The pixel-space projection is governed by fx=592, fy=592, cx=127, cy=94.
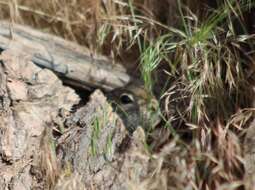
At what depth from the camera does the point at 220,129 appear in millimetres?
2598

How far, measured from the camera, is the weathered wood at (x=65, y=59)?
2.95 m

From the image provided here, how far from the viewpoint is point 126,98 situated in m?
2.99

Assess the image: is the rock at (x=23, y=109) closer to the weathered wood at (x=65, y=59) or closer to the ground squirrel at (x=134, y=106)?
the weathered wood at (x=65, y=59)

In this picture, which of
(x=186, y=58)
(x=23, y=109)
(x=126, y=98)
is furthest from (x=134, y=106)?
(x=23, y=109)

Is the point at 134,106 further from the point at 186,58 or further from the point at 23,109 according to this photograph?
the point at 23,109

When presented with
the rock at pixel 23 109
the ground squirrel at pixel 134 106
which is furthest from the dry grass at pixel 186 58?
the rock at pixel 23 109

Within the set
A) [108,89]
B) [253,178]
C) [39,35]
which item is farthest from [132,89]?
[253,178]

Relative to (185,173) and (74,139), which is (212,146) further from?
(74,139)

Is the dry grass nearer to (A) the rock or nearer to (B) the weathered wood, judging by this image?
(B) the weathered wood

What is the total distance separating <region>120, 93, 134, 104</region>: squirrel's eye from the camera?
299 centimetres

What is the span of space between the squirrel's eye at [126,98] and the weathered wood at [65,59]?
0.07 metres

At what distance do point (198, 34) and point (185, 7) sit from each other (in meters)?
0.28

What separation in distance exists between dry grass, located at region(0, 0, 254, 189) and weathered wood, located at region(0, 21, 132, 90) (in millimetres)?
80

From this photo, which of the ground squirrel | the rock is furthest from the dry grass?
the rock
